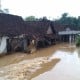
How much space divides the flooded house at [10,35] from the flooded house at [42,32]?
2.68 metres

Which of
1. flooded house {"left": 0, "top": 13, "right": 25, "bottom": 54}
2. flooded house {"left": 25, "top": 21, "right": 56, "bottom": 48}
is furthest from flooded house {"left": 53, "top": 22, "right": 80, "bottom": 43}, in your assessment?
flooded house {"left": 0, "top": 13, "right": 25, "bottom": 54}

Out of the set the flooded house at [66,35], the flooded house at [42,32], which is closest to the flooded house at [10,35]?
the flooded house at [42,32]

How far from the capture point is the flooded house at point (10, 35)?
76.2ft

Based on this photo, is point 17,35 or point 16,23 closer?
point 17,35

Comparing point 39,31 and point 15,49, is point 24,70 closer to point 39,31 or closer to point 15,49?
point 15,49

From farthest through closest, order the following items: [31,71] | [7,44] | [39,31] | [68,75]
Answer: [39,31]
[7,44]
[31,71]
[68,75]

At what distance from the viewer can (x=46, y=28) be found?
3756 centimetres

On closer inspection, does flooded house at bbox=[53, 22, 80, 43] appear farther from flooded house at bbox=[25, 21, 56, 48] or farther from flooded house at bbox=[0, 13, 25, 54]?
flooded house at bbox=[0, 13, 25, 54]

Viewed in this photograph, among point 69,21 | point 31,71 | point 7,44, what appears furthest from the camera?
point 69,21

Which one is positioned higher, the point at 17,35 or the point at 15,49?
the point at 17,35

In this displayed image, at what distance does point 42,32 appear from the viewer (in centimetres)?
3584

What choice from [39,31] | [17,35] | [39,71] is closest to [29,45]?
[17,35]

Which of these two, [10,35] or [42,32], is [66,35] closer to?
[42,32]

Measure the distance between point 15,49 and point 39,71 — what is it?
413 inches
